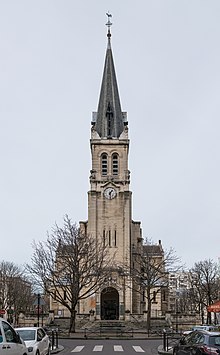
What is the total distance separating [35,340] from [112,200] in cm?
5709

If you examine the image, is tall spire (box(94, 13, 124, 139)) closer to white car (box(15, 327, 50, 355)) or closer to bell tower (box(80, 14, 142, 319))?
bell tower (box(80, 14, 142, 319))

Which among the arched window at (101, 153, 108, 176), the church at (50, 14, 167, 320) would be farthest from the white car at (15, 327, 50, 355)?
the arched window at (101, 153, 108, 176)

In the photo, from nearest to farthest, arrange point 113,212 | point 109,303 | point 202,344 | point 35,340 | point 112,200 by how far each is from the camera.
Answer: point 202,344
point 35,340
point 109,303
point 113,212
point 112,200

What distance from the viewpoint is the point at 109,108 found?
82.8 meters

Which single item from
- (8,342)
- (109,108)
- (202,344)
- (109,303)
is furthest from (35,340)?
(109,108)

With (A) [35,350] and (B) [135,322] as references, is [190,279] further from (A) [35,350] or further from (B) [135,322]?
(A) [35,350]

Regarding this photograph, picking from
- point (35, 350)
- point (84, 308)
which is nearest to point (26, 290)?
point (84, 308)

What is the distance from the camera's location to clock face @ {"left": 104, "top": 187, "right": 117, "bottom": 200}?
7775 centimetres

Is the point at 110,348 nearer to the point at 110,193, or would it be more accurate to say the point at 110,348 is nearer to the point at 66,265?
the point at 66,265

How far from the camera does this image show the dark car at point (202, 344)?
16.8m

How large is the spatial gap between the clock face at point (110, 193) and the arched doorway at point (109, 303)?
12.2 meters

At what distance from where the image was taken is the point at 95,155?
79.9 metres

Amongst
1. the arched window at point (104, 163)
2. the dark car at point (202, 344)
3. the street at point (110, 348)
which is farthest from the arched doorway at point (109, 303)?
A: the dark car at point (202, 344)

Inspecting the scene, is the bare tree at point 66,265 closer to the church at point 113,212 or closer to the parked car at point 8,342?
the church at point 113,212
